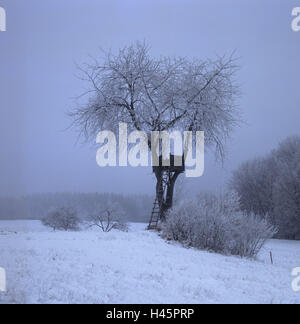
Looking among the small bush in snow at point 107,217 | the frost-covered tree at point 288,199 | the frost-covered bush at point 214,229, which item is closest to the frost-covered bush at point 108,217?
the small bush in snow at point 107,217

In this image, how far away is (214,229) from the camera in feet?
33.5

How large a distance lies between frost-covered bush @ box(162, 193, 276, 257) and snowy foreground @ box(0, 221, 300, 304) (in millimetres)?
1585

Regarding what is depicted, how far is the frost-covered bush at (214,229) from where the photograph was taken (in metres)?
10.2

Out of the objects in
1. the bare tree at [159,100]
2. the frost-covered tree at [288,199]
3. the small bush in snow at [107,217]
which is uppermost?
the bare tree at [159,100]

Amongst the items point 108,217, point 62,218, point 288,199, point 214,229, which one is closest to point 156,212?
point 214,229

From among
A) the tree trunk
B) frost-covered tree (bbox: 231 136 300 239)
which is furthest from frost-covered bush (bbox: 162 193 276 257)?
frost-covered tree (bbox: 231 136 300 239)

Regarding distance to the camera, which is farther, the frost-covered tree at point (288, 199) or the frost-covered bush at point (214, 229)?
the frost-covered tree at point (288, 199)

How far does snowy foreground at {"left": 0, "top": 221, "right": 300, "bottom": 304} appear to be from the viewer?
14.7 ft

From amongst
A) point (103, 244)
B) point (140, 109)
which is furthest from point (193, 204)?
point (140, 109)

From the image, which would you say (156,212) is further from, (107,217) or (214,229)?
(107,217)

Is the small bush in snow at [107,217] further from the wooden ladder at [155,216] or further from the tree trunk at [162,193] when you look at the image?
the tree trunk at [162,193]

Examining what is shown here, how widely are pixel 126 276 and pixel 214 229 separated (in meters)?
5.35

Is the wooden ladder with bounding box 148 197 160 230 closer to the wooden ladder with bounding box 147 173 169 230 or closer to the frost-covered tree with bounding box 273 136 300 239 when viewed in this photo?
the wooden ladder with bounding box 147 173 169 230

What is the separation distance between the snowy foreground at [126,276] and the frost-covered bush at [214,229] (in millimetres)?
1585
